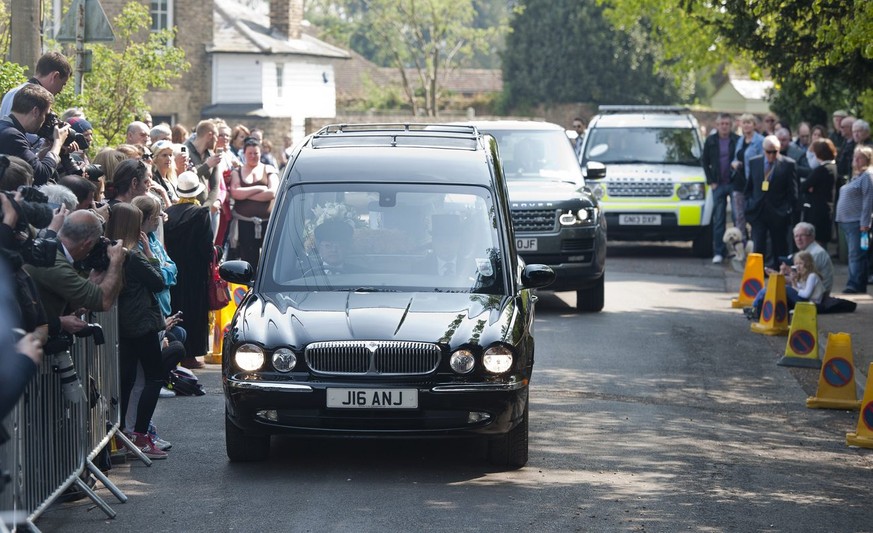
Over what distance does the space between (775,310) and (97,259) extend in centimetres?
946

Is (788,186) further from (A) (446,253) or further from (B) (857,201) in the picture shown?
(A) (446,253)

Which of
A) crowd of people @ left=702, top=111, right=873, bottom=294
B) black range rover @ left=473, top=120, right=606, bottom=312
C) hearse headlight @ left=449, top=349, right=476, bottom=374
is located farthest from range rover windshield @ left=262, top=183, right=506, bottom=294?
crowd of people @ left=702, top=111, right=873, bottom=294

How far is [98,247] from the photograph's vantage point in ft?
26.4

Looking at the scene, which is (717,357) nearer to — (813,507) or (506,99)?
(813,507)

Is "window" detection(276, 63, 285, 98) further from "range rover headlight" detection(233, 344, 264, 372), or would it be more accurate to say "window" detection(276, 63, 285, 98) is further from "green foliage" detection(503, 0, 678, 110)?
"range rover headlight" detection(233, 344, 264, 372)

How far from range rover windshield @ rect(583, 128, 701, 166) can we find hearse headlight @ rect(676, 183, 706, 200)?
2.84ft

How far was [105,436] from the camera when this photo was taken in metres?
8.58

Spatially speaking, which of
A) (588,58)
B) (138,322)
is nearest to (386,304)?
(138,322)

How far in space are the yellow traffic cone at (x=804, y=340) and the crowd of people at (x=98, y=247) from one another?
18.2 ft

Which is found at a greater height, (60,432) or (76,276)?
(76,276)

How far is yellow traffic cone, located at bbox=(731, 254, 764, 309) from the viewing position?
17.8 meters

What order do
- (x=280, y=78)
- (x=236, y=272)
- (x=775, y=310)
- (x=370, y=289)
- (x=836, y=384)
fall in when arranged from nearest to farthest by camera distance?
(x=370, y=289) < (x=236, y=272) < (x=836, y=384) < (x=775, y=310) < (x=280, y=78)

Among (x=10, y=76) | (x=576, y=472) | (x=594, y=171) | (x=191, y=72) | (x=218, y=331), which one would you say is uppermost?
(x=191, y=72)

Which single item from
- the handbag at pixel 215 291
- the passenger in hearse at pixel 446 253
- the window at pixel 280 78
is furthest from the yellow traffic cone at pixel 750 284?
the window at pixel 280 78
